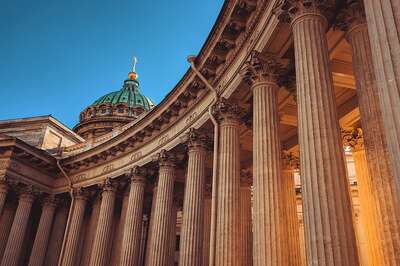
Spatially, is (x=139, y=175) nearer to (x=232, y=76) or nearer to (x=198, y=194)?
(x=198, y=194)

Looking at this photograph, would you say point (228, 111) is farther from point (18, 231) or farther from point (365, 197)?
point (18, 231)

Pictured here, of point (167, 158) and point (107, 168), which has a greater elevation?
point (107, 168)

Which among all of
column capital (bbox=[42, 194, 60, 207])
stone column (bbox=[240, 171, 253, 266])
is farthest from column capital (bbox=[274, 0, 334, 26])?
column capital (bbox=[42, 194, 60, 207])

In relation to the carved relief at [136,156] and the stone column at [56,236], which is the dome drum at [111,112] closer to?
the stone column at [56,236]

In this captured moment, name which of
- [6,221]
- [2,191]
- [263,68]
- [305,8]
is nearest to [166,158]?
[263,68]

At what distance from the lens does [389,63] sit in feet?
A: 23.1

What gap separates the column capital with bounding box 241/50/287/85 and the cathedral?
54 millimetres

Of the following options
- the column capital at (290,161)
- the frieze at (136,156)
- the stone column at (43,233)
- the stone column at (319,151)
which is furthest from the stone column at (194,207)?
the stone column at (43,233)

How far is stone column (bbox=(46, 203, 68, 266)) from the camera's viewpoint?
30438 millimetres

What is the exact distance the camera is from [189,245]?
18.1 meters

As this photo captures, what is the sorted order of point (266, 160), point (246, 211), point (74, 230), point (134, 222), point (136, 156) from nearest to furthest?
point (266, 160) → point (246, 211) → point (134, 222) → point (136, 156) → point (74, 230)

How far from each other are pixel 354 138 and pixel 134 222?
14578 millimetres

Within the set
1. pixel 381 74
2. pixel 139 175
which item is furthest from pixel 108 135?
pixel 381 74

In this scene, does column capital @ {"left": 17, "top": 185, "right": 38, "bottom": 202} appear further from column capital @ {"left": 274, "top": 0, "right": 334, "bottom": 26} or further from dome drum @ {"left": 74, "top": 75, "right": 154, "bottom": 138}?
column capital @ {"left": 274, "top": 0, "right": 334, "bottom": 26}
